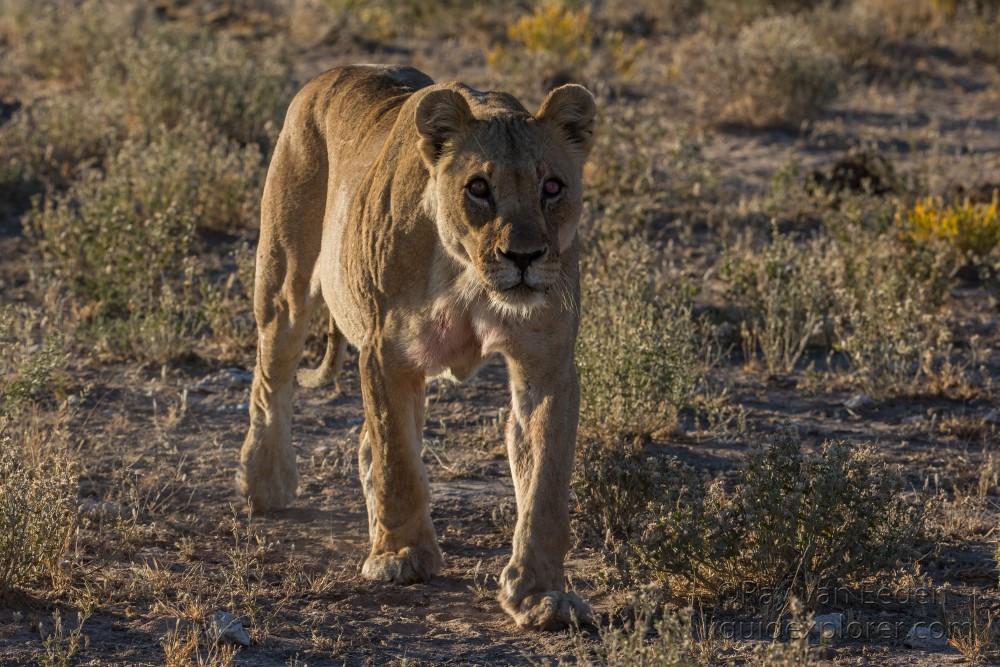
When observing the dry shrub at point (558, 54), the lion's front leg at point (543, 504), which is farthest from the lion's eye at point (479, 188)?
the dry shrub at point (558, 54)

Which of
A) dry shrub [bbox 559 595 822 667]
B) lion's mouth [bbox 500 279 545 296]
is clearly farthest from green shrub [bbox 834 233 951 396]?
lion's mouth [bbox 500 279 545 296]

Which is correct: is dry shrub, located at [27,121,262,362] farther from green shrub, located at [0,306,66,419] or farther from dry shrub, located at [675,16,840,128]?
dry shrub, located at [675,16,840,128]

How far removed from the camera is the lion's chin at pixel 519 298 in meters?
4.76

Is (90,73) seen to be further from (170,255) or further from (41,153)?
(170,255)

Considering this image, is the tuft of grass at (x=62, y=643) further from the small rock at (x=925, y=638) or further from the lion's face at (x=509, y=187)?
the small rock at (x=925, y=638)

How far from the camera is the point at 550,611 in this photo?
4.96 meters

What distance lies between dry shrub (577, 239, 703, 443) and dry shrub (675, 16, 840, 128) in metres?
4.88

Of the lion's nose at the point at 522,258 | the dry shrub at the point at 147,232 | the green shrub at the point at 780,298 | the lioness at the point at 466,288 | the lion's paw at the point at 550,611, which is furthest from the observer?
the dry shrub at the point at 147,232

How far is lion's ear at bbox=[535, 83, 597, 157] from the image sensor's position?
5.04 metres

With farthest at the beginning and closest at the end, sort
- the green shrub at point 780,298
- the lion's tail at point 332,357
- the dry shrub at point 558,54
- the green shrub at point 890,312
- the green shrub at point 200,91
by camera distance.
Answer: the dry shrub at point 558,54 < the green shrub at point 200,91 < the green shrub at point 780,298 < the green shrub at point 890,312 < the lion's tail at point 332,357

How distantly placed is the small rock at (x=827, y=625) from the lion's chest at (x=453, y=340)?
1346 mm

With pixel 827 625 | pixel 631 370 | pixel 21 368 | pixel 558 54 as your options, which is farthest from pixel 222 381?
pixel 558 54

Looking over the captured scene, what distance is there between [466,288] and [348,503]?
6.05 feet

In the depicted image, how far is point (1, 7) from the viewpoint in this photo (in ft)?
52.5
